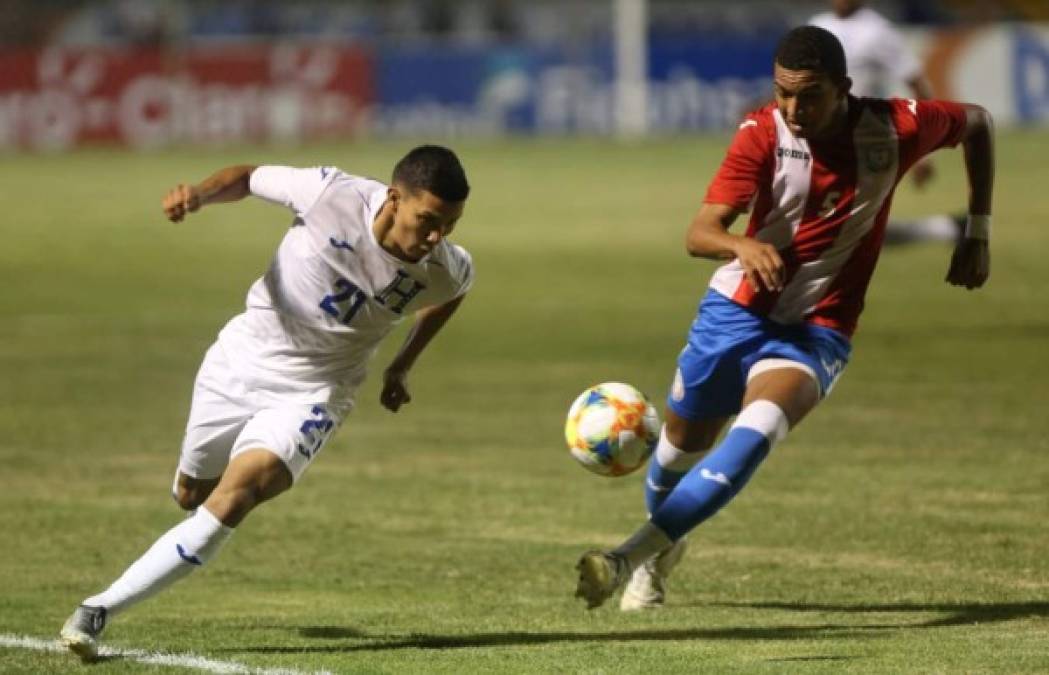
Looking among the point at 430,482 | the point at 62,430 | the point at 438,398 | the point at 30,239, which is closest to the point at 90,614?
the point at 430,482

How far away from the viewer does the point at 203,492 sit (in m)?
8.52

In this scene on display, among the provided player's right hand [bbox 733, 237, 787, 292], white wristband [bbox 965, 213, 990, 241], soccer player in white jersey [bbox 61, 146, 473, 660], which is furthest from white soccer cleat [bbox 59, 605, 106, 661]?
white wristband [bbox 965, 213, 990, 241]

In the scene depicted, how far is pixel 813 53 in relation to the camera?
763 cm

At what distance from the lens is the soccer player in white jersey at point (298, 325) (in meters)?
7.58

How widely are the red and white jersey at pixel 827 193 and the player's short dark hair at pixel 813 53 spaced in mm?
351

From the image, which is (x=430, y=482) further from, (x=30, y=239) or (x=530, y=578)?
(x=30, y=239)

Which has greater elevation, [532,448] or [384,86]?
[532,448]

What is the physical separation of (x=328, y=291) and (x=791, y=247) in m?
1.73

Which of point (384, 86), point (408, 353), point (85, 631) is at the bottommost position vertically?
point (384, 86)

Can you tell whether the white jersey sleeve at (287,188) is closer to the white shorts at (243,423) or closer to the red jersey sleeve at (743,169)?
the white shorts at (243,423)

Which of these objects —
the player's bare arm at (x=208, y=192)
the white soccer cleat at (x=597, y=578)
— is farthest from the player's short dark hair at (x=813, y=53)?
the player's bare arm at (x=208, y=192)

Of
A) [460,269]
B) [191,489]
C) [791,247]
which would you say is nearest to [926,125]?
[791,247]

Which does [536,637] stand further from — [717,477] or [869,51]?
[869,51]

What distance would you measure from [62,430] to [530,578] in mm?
5591
